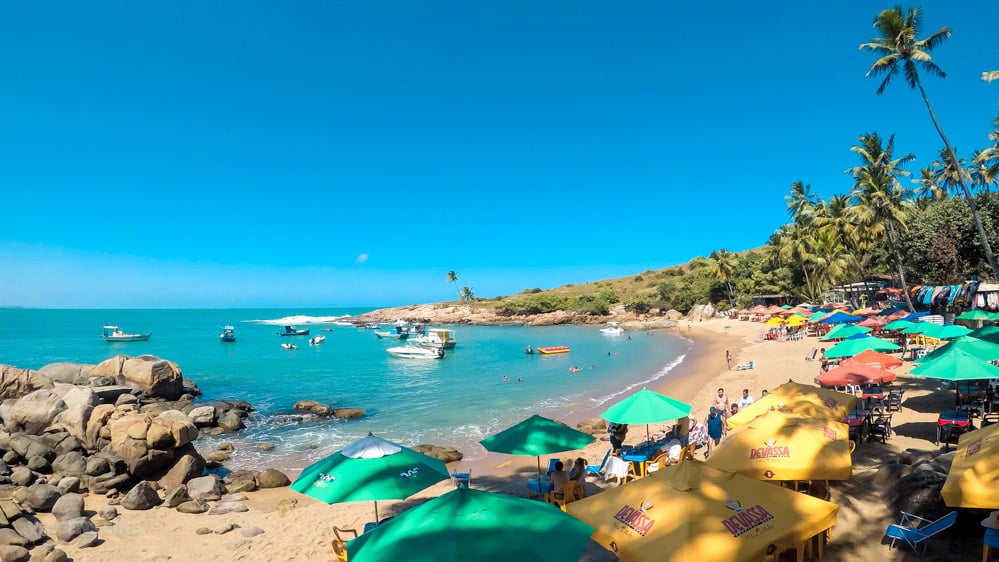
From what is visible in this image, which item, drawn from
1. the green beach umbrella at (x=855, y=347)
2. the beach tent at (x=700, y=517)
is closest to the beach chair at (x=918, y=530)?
the beach tent at (x=700, y=517)

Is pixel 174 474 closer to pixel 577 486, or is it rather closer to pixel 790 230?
pixel 577 486

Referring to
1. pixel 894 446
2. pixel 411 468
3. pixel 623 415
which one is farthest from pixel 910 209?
pixel 411 468

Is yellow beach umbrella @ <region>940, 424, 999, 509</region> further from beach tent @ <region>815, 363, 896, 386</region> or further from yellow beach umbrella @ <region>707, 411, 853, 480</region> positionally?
beach tent @ <region>815, 363, 896, 386</region>

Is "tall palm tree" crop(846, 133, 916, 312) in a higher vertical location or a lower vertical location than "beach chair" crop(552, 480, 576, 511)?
higher

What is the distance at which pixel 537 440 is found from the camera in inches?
339

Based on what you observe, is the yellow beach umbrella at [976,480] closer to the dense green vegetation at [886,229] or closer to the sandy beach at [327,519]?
the sandy beach at [327,519]

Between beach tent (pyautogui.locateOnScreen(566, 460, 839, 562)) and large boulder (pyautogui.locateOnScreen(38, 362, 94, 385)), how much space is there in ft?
100

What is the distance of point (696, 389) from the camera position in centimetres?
2472

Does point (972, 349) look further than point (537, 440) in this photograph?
Yes

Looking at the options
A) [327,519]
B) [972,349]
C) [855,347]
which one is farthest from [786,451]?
[855,347]

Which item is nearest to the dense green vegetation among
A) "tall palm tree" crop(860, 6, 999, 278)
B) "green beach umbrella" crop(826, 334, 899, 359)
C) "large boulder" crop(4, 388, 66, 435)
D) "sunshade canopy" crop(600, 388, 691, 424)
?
"tall palm tree" crop(860, 6, 999, 278)

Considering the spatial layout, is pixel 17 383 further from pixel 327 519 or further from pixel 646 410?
pixel 646 410

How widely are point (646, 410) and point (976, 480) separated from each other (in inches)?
209

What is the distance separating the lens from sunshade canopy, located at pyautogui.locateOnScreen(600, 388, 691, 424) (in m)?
9.54
